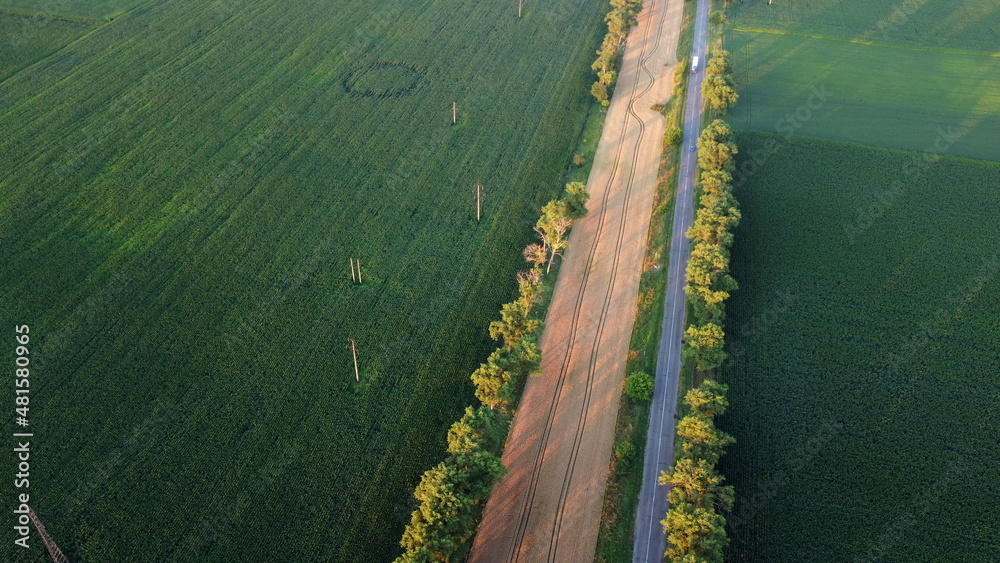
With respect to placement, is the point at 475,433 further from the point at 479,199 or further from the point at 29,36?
the point at 29,36

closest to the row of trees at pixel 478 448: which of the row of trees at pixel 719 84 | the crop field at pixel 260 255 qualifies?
the crop field at pixel 260 255

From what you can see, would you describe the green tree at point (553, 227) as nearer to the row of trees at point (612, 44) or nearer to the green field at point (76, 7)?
the row of trees at point (612, 44)

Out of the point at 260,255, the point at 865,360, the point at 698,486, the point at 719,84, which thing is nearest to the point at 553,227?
the point at 260,255

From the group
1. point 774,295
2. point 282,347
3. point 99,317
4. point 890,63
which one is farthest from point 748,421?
point 890,63

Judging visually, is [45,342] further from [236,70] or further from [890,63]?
[890,63]

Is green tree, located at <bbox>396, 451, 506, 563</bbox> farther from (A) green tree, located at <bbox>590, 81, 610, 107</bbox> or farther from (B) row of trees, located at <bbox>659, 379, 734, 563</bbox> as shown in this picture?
(A) green tree, located at <bbox>590, 81, 610, 107</bbox>

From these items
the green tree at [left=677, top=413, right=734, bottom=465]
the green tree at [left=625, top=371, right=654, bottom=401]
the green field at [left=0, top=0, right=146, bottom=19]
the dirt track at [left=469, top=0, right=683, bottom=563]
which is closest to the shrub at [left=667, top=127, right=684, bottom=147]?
the dirt track at [left=469, top=0, right=683, bottom=563]
